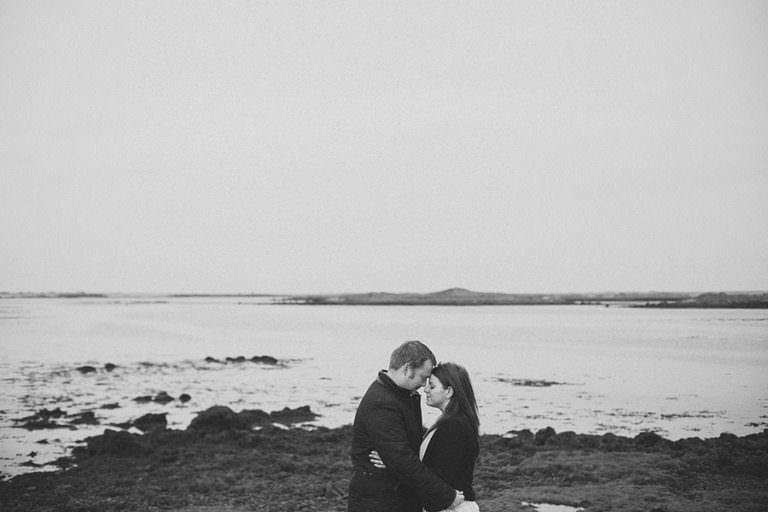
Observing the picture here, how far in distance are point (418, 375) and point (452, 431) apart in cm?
41

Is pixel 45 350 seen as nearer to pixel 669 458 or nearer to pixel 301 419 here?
pixel 301 419

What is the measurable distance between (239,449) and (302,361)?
18311 mm

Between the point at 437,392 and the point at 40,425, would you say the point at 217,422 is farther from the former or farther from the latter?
the point at 437,392

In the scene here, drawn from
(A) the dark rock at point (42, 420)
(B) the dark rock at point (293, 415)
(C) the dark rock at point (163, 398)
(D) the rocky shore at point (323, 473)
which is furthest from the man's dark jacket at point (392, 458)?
(C) the dark rock at point (163, 398)

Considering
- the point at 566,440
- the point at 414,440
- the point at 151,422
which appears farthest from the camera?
the point at 151,422

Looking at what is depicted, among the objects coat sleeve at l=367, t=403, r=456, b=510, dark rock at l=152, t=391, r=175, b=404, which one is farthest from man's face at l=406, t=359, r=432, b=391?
dark rock at l=152, t=391, r=175, b=404

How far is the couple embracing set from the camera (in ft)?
13.4

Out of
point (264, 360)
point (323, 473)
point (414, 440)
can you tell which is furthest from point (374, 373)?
point (414, 440)

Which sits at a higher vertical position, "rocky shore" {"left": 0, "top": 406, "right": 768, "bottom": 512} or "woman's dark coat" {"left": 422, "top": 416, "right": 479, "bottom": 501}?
"woman's dark coat" {"left": 422, "top": 416, "right": 479, "bottom": 501}

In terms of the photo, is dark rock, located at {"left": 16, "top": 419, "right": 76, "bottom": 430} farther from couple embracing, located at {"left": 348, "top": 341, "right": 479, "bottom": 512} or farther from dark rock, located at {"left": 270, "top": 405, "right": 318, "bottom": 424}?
couple embracing, located at {"left": 348, "top": 341, "right": 479, "bottom": 512}

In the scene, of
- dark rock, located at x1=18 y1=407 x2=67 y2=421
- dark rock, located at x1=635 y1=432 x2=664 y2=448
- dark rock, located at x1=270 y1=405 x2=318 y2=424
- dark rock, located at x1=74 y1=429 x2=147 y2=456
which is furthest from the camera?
dark rock, located at x1=270 y1=405 x2=318 y2=424

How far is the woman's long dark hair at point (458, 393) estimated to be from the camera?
4129 millimetres

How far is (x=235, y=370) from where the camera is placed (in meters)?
27.8

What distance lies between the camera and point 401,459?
4055 millimetres
